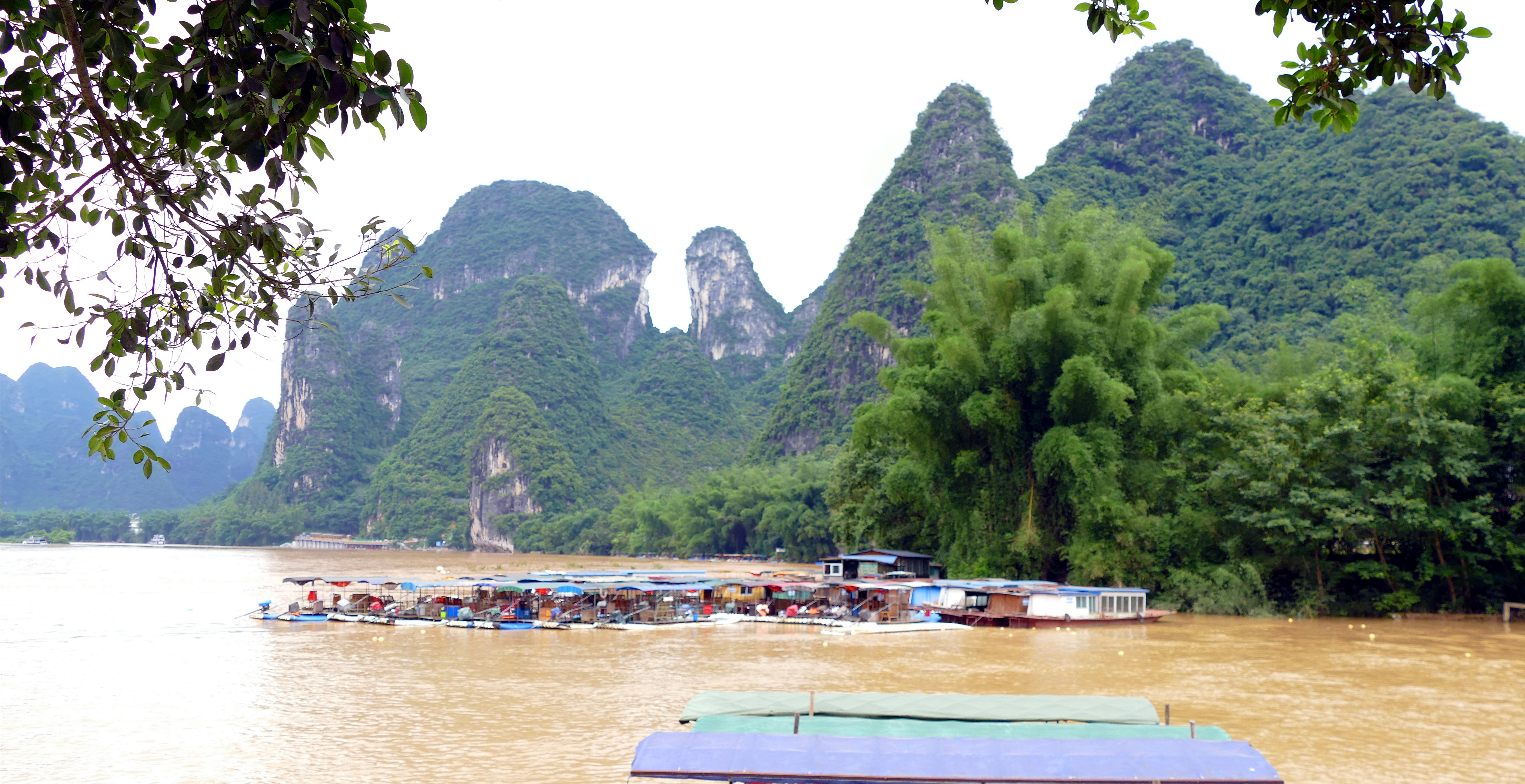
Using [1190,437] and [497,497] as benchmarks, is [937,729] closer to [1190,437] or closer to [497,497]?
[1190,437]

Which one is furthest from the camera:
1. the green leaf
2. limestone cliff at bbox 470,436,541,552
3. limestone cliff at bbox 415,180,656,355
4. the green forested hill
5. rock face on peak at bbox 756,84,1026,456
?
limestone cliff at bbox 415,180,656,355

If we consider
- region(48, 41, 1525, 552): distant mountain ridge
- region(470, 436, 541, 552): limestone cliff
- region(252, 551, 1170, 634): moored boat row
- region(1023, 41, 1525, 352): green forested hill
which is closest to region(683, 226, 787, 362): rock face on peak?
region(48, 41, 1525, 552): distant mountain ridge

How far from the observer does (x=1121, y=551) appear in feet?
80.6

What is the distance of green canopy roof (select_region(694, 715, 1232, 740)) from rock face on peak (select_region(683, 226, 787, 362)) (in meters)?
→ 140

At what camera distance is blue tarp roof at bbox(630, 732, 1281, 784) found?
631cm

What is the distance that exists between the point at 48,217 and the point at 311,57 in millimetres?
1572

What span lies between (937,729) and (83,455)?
170 metres

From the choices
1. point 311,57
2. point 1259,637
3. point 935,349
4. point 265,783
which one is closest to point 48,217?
point 311,57

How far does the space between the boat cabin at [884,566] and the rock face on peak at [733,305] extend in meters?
119

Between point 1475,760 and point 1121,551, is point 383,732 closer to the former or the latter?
point 1475,760

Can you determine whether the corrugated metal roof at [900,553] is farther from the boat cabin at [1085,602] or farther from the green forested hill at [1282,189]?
the green forested hill at [1282,189]

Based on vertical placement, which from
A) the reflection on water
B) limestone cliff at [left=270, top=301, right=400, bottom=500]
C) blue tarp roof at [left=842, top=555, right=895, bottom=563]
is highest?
limestone cliff at [left=270, top=301, right=400, bottom=500]

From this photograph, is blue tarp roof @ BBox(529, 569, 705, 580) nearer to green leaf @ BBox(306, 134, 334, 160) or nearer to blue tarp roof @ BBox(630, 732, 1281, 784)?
blue tarp roof @ BBox(630, 732, 1281, 784)

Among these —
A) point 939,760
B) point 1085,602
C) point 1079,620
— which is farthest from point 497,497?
point 939,760
